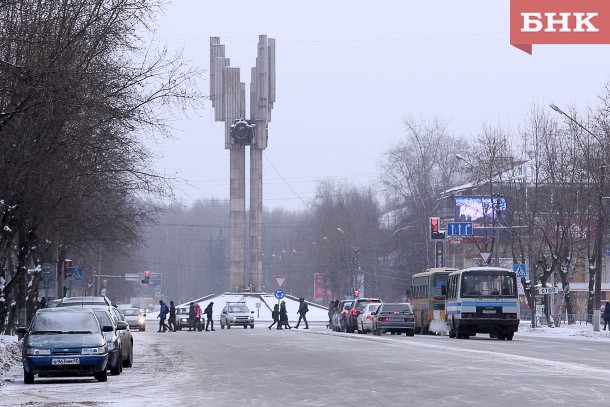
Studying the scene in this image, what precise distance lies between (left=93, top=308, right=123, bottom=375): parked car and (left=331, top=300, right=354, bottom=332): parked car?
117 feet

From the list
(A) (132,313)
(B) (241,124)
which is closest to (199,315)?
(A) (132,313)

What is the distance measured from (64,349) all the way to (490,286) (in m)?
26.6

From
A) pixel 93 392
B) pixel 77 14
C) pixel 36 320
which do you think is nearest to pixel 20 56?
pixel 77 14

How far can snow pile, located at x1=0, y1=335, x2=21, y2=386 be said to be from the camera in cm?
2794

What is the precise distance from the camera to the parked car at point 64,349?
77.3ft

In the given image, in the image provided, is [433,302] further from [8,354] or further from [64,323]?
[64,323]

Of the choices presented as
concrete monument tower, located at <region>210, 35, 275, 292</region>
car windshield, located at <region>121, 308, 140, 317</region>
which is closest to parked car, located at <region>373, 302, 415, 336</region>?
car windshield, located at <region>121, 308, 140, 317</region>

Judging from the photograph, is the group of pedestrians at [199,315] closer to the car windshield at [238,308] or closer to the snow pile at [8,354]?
the car windshield at [238,308]

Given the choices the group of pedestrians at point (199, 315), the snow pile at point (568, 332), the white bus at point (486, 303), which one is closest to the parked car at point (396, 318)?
the white bus at point (486, 303)

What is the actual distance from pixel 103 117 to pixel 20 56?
359 centimetres

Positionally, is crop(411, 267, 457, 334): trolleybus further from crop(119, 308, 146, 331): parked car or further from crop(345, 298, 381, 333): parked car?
crop(119, 308, 146, 331): parked car

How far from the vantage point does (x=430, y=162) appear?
331ft

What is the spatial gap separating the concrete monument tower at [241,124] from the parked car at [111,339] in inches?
2829

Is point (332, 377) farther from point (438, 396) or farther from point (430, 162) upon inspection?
point (430, 162)
